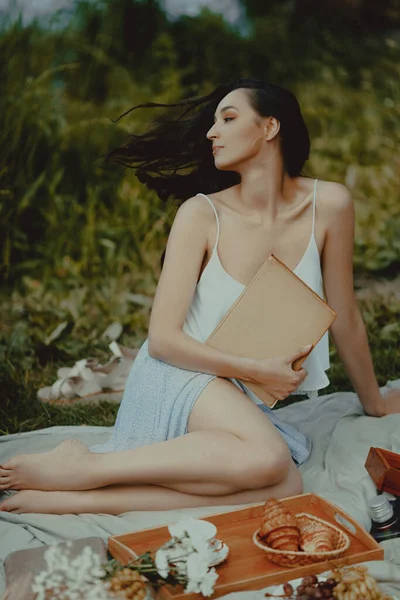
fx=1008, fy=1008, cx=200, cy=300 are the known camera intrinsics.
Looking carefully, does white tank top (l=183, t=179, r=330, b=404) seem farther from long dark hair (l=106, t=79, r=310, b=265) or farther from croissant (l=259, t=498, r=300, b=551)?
croissant (l=259, t=498, r=300, b=551)

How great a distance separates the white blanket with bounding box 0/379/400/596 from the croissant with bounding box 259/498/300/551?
28cm

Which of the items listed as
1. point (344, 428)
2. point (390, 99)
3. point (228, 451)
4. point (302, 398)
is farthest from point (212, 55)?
point (228, 451)

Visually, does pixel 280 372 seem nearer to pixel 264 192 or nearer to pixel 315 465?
pixel 315 465

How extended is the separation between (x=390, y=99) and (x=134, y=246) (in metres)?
2.12

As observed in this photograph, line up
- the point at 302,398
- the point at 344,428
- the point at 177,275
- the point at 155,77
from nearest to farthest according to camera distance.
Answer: the point at 177,275 → the point at 344,428 → the point at 302,398 → the point at 155,77

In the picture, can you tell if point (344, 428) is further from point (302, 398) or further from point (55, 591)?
point (55, 591)

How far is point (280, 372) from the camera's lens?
10.4 ft

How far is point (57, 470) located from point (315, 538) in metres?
0.84

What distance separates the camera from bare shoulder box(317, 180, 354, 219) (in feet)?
11.1

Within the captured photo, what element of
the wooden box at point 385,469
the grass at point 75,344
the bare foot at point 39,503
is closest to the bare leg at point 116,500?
the bare foot at point 39,503

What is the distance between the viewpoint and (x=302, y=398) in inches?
172

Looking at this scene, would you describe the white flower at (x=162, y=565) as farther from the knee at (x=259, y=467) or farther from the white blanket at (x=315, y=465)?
the knee at (x=259, y=467)

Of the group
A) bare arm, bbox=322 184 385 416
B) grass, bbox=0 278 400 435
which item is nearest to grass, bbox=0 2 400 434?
grass, bbox=0 278 400 435

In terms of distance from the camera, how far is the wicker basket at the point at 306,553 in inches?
105
